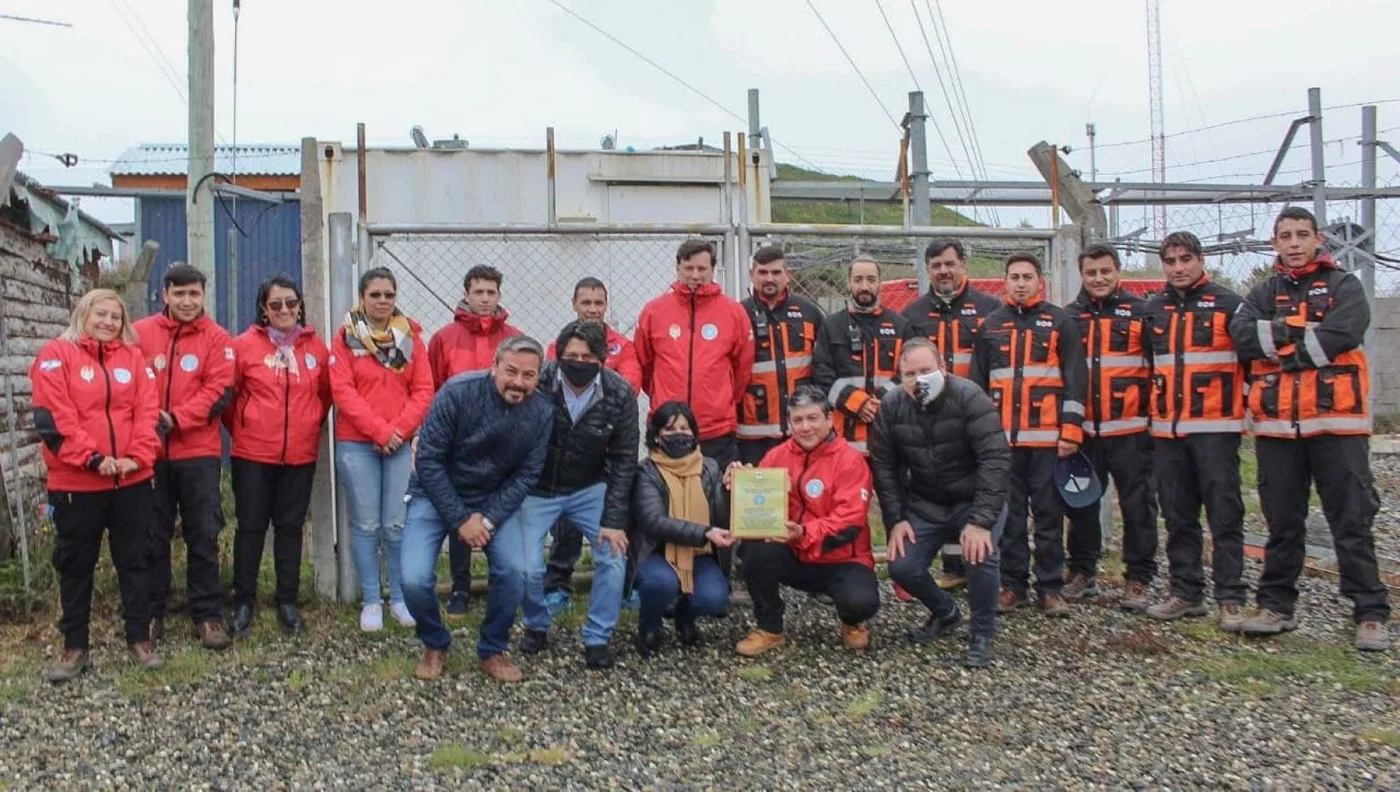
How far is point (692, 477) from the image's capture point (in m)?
5.54

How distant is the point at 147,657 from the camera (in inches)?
208

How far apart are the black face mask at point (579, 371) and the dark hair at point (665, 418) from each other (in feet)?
1.26

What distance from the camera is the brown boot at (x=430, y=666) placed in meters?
5.14

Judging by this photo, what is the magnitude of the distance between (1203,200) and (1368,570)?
1500 centimetres

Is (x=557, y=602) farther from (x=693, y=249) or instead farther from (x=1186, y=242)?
(x=1186, y=242)

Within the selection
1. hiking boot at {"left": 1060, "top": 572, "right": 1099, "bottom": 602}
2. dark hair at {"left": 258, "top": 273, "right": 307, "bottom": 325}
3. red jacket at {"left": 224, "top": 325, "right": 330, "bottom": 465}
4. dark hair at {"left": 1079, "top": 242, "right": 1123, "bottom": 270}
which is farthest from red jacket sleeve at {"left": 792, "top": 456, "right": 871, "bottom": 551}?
dark hair at {"left": 258, "top": 273, "right": 307, "bottom": 325}

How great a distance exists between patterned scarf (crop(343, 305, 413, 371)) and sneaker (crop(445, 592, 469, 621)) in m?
1.34

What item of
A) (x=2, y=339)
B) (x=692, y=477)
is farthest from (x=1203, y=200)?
(x=2, y=339)

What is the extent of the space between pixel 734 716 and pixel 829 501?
1312 mm

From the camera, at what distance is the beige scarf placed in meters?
5.46

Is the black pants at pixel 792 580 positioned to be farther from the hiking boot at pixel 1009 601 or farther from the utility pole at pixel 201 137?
the utility pole at pixel 201 137

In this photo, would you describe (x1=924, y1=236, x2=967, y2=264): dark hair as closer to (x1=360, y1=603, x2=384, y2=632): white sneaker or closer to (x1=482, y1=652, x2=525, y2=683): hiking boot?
(x1=482, y1=652, x2=525, y2=683): hiking boot

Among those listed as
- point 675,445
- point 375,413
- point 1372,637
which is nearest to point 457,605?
point 375,413

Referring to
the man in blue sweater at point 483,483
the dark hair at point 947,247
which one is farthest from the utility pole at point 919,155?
the man in blue sweater at point 483,483
